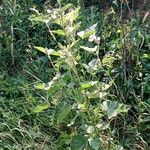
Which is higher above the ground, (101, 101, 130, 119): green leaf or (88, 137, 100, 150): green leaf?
(101, 101, 130, 119): green leaf

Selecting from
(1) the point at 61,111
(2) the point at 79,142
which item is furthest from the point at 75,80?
(2) the point at 79,142

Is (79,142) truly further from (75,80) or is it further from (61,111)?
(75,80)

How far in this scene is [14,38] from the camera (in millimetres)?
3932

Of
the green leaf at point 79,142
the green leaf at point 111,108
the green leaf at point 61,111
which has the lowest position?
the green leaf at point 79,142

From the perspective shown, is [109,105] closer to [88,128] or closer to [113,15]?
[88,128]

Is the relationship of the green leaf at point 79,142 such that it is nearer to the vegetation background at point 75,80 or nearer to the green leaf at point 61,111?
the vegetation background at point 75,80

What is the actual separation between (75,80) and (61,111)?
20cm

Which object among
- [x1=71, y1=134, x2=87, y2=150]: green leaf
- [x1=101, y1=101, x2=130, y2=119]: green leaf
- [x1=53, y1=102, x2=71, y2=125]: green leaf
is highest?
[x1=53, y1=102, x2=71, y2=125]: green leaf

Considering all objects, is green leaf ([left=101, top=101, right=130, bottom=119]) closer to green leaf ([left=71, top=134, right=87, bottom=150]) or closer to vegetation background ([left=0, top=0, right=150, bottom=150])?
vegetation background ([left=0, top=0, right=150, bottom=150])

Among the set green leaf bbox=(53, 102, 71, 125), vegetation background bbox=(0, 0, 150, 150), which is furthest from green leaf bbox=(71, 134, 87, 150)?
green leaf bbox=(53, 102, 71, 125)

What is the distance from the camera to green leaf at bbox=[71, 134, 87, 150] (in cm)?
246

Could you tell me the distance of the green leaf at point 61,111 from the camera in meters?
2.46

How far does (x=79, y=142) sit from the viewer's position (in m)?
2.48

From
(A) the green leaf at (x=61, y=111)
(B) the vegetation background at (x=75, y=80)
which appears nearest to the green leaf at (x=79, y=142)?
(B) the vegetation background at (x=75, y=80)
